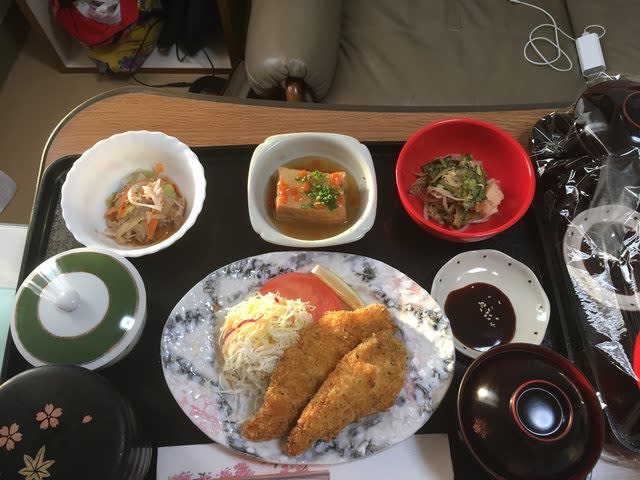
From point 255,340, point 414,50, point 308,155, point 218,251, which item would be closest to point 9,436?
point 255,340

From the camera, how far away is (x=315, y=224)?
1.46 metres

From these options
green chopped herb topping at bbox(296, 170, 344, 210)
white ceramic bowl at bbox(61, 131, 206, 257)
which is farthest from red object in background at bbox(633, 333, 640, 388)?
white ceramic bowl at bbox(61, 131, 206, 257)

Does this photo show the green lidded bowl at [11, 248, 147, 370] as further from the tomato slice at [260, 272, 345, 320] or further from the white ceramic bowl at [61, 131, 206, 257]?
the tomato slice at [260, 272, 345, 320]

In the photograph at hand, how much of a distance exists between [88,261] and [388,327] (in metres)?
0.75

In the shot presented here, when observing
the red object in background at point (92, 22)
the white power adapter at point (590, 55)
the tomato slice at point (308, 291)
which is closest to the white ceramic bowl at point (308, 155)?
the tomato slice at point (308, 291)

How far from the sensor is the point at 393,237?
1.46 metres

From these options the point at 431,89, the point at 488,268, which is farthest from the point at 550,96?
the point at 488,268

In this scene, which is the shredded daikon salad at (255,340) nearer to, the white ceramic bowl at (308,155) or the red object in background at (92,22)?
the white ceramic bowl at (308,155)

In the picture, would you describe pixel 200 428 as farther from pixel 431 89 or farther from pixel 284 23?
pixel 431 89

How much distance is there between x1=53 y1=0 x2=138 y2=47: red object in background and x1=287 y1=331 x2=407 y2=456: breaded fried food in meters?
2.16

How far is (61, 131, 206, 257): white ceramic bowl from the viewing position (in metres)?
1.32

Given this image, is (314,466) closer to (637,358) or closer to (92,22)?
(637,358)

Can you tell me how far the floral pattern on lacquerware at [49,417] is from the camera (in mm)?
969

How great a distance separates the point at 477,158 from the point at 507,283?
40cm
